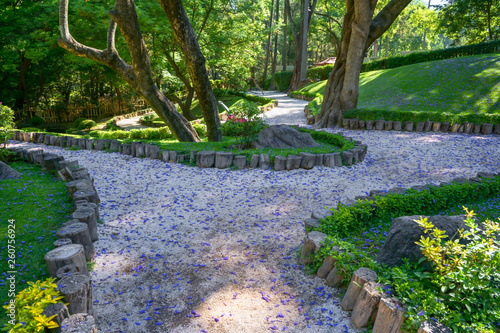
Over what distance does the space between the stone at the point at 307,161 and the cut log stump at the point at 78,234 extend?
171 inches

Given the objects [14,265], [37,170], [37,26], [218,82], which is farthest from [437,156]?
[218,82]

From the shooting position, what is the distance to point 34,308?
1.90 m

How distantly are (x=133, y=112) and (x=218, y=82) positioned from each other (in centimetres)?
866

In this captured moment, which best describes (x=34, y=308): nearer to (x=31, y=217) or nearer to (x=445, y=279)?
(x=31, y=217)

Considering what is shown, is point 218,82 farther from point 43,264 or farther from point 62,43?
point 43,264

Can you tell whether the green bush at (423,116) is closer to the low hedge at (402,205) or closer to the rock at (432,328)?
the low hedge at (402,205)

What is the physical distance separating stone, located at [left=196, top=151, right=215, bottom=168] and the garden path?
0.21 metres

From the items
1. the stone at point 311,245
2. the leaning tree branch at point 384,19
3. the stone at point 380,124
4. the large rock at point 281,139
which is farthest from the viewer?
the stone at point 380,124

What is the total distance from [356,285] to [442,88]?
14536 millimetres

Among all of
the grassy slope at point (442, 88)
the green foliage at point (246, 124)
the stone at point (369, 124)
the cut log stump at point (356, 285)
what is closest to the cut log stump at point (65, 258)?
the cut log stump at point (356, 285)

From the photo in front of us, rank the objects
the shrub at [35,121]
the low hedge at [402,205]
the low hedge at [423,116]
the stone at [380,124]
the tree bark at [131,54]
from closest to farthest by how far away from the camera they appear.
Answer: the low hedge at [402,205], the tree bark at [131,54], the low hedge at [423,116], the stone at [380,124], the shrub at [35,121]

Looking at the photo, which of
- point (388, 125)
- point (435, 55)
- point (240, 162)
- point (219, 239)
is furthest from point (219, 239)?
point (435, 55)

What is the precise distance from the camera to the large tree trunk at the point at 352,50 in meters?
10.0

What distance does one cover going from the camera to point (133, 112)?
2372cm
